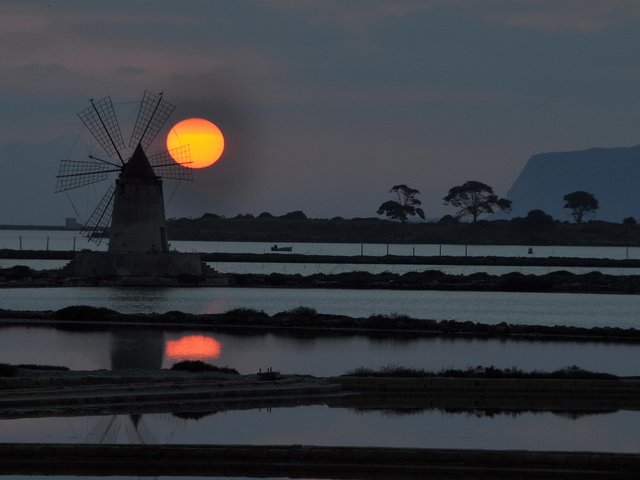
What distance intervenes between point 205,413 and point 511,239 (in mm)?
133750

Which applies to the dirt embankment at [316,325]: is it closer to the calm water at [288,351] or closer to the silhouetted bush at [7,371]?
the calm water at [288,351]

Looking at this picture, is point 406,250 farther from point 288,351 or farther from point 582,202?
point 288,351

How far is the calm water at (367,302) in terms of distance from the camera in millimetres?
41562

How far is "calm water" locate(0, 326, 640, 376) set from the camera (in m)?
24.0

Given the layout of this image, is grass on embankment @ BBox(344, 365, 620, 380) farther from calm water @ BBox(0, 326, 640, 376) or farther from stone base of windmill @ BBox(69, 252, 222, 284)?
stone base of windmill @ BBox(69, 252, 222, 284)

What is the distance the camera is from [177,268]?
5322cm

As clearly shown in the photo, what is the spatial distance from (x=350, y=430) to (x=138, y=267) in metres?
35.7

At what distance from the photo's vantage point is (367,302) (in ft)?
161

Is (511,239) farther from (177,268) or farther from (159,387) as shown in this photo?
(159,387)

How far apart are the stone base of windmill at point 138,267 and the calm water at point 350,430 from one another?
33.9 m

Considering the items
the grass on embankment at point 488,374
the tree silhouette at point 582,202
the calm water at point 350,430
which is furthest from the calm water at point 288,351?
the tree silhouette at point 582,202

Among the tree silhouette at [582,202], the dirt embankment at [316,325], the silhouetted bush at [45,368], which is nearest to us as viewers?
the silhouetted bush at [45,368]

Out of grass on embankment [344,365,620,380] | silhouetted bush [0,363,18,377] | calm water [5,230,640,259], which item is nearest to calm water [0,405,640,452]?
grass on embankment [344,365,620,380]

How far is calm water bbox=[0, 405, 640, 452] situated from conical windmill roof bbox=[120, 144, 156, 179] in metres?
33.5
